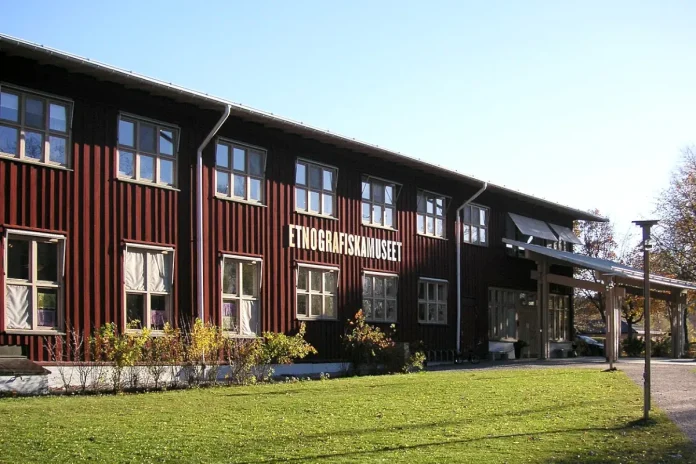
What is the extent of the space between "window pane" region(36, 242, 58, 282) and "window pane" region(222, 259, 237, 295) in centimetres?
456

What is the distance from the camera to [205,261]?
2098cm

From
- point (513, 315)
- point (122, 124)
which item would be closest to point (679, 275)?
point (513, 315)

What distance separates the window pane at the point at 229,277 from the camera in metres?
21.6

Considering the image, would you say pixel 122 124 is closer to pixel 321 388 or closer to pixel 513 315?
pixel 321 388

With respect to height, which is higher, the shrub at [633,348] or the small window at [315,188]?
the small window at [315,188]

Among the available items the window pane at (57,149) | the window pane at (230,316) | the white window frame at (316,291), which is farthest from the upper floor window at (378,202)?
the window pane at (57,149)

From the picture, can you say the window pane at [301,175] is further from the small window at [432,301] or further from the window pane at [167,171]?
the small window at [432,301]

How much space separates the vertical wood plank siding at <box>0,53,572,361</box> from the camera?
17859mm

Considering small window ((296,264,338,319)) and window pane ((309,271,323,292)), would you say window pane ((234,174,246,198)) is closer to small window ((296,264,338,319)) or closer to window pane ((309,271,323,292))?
small window ((296,264,338,319))

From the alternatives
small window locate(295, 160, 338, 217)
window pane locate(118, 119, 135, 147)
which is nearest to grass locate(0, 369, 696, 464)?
window pane locate(118, 119, 135, 147)

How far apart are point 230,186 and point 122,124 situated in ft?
11.1

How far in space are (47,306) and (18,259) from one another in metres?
1.08

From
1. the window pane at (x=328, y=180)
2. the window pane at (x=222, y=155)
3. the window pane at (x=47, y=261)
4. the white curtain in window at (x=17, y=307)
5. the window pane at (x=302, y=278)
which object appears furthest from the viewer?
the window pane at (x=328, y=180)

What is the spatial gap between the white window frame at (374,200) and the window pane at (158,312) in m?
8.02
